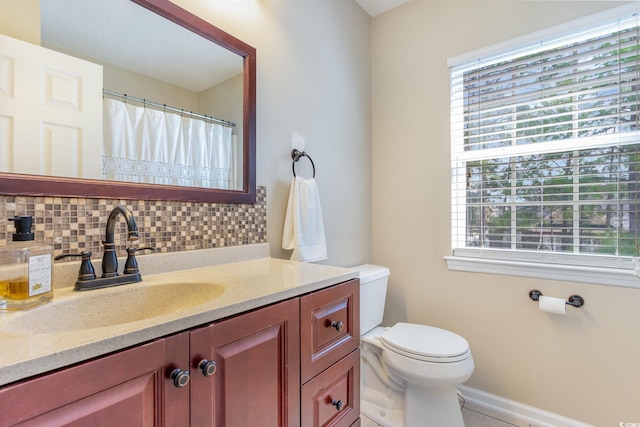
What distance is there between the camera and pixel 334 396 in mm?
977

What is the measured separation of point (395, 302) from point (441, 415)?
727 mm

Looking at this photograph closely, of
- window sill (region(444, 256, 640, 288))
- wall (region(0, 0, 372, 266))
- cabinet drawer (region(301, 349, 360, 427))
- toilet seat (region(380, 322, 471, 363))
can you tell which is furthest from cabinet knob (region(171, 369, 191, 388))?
window sill (region(444, 256, 640, 288))

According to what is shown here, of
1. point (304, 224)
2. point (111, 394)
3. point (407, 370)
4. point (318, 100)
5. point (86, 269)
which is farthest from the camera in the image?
point (318, 100)

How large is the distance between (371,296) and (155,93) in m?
1.42

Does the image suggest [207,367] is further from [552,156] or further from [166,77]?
[552,156]

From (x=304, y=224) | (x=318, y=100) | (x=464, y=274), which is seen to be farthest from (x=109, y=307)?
(x=464, y=274)

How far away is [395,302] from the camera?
2.04m

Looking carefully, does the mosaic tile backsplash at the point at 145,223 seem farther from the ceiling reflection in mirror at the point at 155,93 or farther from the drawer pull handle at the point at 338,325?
the drawer pull handle at the point at 338,325

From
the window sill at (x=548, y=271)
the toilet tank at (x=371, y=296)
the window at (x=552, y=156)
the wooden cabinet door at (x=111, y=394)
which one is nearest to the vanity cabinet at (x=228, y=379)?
the wooden cabinet door at (x=111, y=394)

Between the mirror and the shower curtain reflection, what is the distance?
0.13 ft

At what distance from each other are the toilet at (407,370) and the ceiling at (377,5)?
1.75 m

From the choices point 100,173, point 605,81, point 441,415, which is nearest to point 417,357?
point 441,415

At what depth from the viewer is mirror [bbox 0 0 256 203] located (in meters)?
0.85

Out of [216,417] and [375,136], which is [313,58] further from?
[216,417]
